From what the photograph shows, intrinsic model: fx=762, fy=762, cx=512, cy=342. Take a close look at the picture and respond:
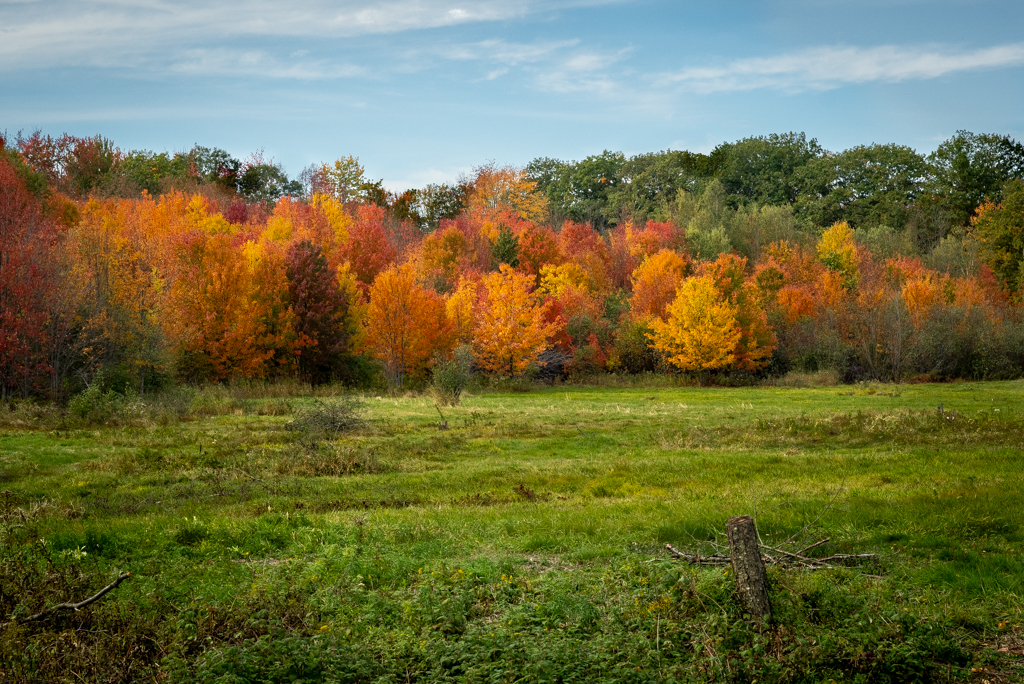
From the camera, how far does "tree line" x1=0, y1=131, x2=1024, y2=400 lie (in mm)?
36591

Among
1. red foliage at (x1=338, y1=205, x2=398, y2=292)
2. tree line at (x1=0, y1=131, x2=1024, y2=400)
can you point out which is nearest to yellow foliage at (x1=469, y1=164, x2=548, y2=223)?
tree line at (x1=0, y1=131, x2=1024, y2=400)

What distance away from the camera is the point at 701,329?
176ft

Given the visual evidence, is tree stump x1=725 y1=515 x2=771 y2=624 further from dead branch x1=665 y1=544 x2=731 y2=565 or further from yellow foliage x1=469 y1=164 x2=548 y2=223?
yellow foliage x1=469 y1=164 x2=548 y2=223

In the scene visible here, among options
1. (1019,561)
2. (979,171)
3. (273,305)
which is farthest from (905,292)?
(1019,561)

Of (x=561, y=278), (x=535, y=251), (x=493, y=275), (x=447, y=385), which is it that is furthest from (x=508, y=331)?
(x=535, y=251)

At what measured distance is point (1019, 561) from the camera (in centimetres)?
873

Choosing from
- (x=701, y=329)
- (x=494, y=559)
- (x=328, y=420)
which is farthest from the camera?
(x=701, y=329)

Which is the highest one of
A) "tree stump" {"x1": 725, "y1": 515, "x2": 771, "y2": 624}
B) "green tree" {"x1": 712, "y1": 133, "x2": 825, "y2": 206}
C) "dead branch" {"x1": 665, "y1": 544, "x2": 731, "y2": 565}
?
A: "green tree" {"x1": 712, "y1": 133, "x2": 825, "y2": 206}

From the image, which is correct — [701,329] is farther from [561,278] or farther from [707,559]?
[707,559]

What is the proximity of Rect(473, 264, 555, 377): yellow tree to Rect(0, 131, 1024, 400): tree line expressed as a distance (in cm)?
15

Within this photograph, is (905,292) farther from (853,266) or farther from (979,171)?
(979,171)

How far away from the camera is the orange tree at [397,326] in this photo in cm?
4878

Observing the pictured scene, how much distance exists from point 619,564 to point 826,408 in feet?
83.9

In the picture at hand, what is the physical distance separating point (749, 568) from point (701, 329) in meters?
48.2
